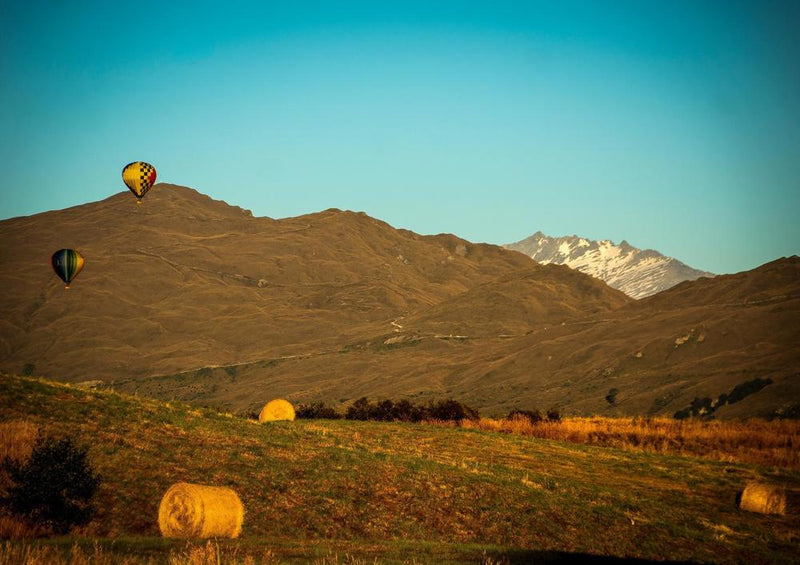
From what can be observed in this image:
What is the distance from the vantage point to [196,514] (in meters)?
20.9

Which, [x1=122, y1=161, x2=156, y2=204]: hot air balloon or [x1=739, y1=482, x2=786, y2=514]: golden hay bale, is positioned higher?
[x1=122, y1=161, x2=156, y2=204]: hot air balloon

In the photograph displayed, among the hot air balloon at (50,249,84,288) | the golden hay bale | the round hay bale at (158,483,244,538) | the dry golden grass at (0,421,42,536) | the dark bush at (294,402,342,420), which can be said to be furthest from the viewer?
the hot air balloon at (50,249,84,288)

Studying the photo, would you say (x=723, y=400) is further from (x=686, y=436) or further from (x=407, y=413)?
(x=407, y=413)

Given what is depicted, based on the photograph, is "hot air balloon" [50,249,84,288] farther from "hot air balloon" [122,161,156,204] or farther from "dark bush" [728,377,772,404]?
"dark bush" [728,377,772,404]

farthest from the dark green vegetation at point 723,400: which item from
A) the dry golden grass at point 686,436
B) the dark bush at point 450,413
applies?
the dark bush at point 450,413

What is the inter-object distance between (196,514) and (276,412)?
2415 centimetres

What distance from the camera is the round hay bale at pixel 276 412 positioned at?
4466 cm

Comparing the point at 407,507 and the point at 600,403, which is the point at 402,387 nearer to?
the point at 600,403

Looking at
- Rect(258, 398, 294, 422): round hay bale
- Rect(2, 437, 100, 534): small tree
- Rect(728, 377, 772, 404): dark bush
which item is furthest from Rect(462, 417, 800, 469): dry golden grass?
Rect(2, 437, 100, 534): small tree

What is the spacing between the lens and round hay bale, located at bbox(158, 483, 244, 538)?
2083 centimetres

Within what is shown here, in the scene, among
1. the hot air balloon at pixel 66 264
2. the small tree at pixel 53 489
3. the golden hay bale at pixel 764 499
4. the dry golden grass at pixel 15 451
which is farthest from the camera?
the hot air balloon at pixel 66 264

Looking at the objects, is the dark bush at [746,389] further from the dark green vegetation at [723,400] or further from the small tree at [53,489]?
the small tree at [53,489]

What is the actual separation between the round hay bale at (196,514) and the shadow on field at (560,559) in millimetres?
7051

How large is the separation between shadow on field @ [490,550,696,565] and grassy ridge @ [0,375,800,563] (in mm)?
742
